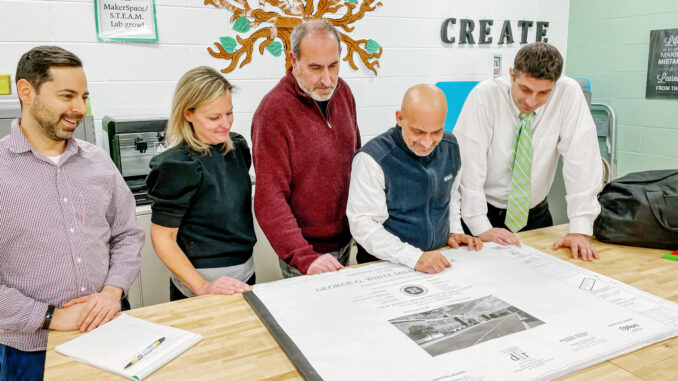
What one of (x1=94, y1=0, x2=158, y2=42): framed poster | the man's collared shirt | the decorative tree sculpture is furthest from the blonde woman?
the decorative tree sculpture

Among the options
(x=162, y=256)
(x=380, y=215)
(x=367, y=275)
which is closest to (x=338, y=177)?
(x=380, y=215)

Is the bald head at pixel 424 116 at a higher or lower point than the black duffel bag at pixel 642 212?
higher

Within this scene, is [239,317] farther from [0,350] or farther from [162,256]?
[0,350]

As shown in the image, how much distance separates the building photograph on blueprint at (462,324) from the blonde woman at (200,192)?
63cm

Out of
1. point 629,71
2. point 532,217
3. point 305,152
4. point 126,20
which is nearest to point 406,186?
point 305,152

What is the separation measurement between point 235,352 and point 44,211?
0.69 m

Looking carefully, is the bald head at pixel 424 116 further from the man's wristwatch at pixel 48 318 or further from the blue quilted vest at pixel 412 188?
the man's wristwatch at pixel 48 318

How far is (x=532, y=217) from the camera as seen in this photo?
203 cm

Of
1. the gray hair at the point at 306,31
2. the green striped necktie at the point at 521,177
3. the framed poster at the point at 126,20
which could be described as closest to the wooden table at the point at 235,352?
the green striped necktie at the point at 521,177

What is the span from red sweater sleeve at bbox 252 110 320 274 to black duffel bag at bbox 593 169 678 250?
3.16 feet

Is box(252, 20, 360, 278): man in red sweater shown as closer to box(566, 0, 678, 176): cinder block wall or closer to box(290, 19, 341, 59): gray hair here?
box(290, 19, 341, 59): gray hair

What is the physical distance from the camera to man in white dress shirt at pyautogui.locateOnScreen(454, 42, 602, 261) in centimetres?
179

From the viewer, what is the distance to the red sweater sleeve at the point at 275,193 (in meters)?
1.57

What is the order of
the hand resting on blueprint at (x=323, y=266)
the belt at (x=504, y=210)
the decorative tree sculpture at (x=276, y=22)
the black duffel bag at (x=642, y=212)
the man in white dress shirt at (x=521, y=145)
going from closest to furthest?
1. the hand resting on blueprint at (x=323, y=266)
2. the black duffel bag at (x=642, y=212)
3. the man in white dress shirt at (x=521, y=145)
4. the belt at (x=504, y=210)
5. the decorative tree sculpture at (x=276, y=22)
